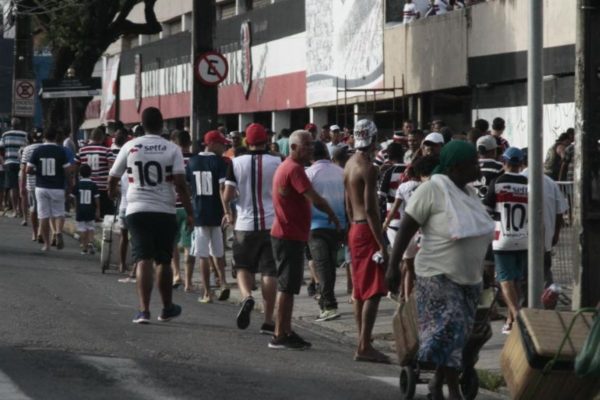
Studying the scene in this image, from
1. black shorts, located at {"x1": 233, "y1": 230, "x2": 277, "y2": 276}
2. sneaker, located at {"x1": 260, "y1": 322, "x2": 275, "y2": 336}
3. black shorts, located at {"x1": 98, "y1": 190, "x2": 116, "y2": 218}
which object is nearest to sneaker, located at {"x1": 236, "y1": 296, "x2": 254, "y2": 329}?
sneaker, located at {"x1": 260, "y1": 322, "x2": 275, "y2": 336}

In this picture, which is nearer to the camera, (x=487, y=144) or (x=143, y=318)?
(x=143, y=318)

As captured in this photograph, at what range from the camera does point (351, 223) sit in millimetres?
12148

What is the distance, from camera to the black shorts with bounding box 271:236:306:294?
12.5 meters

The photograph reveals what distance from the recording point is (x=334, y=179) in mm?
14789

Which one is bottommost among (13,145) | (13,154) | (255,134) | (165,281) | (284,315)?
(284,315)

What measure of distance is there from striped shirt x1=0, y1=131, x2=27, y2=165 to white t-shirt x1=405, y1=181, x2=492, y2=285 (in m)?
20.8

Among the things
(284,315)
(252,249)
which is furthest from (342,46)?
(284,315)

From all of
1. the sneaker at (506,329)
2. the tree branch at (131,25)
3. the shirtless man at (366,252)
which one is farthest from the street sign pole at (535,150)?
the tree branch at (131,25)

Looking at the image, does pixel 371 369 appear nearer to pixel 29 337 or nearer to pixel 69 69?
pixel 29 337

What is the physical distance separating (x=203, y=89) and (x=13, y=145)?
28.9ft

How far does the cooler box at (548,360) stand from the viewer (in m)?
8.43

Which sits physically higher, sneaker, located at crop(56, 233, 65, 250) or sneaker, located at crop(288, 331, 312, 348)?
sneaker, located at crop(56, 233, 65, 250)

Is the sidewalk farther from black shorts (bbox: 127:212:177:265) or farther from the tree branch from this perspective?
the tree branch

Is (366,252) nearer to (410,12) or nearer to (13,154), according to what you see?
(13,154)
